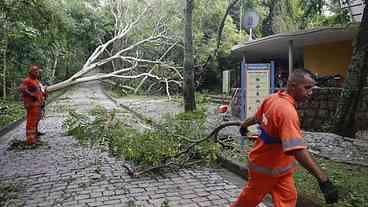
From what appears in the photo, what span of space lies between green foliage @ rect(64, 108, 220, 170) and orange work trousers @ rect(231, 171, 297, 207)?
3.22 m

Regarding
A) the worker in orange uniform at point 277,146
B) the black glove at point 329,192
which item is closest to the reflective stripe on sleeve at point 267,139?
the worker in orange uniform at point 277,146

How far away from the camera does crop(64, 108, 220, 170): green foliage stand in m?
6.45

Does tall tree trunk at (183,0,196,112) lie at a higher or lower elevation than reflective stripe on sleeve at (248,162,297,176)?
higher

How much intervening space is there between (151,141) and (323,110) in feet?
21.0

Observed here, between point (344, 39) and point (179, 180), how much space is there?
39.0 feet

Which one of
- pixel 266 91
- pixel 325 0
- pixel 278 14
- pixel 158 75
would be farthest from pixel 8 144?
pixel 278 14

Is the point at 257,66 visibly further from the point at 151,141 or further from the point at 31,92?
the point at 31,92

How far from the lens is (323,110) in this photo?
10984 millimetres

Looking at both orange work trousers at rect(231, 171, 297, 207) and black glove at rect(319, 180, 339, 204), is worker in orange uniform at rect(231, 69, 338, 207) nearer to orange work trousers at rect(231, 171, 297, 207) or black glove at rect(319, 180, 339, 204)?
orange work trousers at rect(231, 171, 297, 207)

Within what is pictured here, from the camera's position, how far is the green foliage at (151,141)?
254 inches

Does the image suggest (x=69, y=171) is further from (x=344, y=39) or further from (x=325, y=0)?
(x=344, y=39)

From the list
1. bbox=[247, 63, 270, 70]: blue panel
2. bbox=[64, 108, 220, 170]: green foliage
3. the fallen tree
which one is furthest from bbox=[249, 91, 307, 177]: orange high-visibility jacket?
the fallen tree

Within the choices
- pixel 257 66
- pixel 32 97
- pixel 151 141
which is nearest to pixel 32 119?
pixel 32 97

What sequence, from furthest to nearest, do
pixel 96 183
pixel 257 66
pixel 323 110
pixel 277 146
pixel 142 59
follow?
pixel 142 59 < pixel 323 110 < pixel 257 66 < pixel 96 183 < pixel 277 146
